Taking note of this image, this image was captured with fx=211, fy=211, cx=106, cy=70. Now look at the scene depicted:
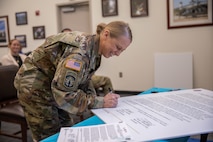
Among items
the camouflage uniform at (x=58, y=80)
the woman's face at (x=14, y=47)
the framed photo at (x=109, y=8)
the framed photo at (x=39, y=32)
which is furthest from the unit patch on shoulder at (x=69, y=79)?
the framed photo at (x=39, y=32)

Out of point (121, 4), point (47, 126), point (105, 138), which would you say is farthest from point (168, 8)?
point (105, 138)

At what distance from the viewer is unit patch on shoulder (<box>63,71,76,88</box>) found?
0.80 metres

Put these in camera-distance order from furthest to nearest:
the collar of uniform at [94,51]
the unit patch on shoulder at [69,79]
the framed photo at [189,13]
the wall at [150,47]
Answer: the wall at [150,47] < the framed photo at [189,13] < the collar of uniform at [94,51] < the unit patch on shoulder at [69,79]

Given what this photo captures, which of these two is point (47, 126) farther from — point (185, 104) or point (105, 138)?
point (185, 104)

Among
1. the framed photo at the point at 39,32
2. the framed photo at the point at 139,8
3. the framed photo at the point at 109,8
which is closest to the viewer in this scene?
the framed photo at the point at 139,8

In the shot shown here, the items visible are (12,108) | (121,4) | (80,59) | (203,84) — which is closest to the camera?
(80,59)

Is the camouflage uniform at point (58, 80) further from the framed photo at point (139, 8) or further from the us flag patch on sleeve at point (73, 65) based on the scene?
the framed photo at point (139, 8)

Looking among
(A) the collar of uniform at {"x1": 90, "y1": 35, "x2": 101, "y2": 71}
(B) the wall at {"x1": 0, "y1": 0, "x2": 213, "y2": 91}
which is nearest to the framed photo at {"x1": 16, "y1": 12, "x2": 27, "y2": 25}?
(B) the wall at {"x1": 0, "y1": 0, "x2": 213, "y2": 91}

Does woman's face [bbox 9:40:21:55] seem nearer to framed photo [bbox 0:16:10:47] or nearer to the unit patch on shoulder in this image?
framed photo [bbox 0:16:10:47]

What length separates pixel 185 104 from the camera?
35.7 inches

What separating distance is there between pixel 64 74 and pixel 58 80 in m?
0.03

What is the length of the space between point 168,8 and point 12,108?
291 cm

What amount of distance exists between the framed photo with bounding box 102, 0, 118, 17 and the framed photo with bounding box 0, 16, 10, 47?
2.73 metres

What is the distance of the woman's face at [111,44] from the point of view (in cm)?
89
